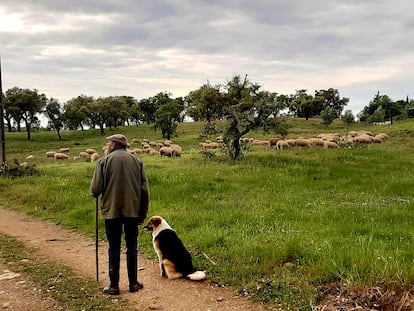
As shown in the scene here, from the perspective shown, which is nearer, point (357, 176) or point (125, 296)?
point (125, 296)

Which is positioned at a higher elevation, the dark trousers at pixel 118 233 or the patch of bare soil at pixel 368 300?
the dark trousers at pixel 118 233

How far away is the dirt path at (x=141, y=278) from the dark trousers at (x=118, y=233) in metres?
0.64

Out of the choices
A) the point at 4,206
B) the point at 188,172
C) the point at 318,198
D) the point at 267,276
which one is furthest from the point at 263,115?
the point at 267,276

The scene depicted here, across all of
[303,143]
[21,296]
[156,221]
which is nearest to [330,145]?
[303,143]

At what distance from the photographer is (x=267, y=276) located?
745 cm

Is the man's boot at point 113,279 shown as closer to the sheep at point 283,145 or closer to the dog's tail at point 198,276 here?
the dog's tail at point 198,276

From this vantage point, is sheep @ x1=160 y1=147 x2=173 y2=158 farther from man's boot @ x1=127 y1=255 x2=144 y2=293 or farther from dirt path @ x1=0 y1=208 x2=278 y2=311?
man's boot @ x1=127 y1=255 x2=144 y2=293

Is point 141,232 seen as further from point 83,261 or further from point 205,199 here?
point 205,199

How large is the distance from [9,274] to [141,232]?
A: 3405 mm

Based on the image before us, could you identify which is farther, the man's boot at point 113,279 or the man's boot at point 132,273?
the man's boot at point 132,273

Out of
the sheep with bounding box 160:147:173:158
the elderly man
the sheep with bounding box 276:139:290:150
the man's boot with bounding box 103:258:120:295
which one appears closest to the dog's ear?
the elderly man

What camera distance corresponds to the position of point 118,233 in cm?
731

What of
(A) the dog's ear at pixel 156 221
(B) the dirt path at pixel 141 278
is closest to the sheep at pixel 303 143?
(B) the dirt path at pixel 141 278

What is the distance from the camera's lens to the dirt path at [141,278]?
263 inches
